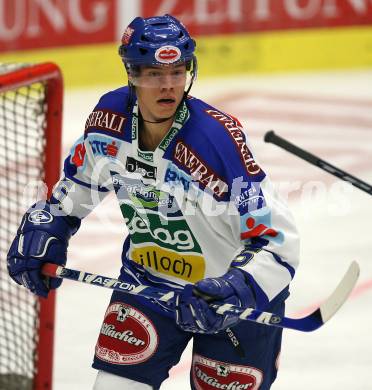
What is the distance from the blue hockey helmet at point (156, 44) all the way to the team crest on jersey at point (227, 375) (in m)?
0.89

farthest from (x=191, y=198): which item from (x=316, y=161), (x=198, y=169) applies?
(x=316, y=161)

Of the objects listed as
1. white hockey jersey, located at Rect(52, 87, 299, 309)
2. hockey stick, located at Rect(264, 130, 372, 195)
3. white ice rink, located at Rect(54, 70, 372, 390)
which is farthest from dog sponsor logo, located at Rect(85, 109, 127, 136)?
white ice rink, located at Rect(54, 70, 372, 390)

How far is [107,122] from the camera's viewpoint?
3.43 meters

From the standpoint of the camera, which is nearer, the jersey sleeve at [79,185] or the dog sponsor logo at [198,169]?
the dog sponsor logo at [198,169]

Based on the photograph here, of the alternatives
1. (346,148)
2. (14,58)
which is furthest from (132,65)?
(14,58)

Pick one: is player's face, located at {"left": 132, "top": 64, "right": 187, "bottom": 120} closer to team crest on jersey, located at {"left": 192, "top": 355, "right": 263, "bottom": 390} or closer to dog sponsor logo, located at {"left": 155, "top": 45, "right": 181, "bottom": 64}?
dog sponsor logo, located at {"left": 155, "top": 45, "right": 181, "bottom": 64}

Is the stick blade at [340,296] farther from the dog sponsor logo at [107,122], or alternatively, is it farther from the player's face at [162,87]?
the dog sponsor logo at [107,122]

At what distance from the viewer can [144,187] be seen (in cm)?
339

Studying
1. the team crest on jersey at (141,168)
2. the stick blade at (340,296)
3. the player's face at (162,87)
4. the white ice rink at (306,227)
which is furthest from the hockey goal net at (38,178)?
the stick blade at (340,296)

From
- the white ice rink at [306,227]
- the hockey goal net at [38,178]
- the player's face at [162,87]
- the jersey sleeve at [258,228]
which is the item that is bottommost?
the white ice rink at [306,227]

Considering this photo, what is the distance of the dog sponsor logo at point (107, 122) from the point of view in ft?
11.2

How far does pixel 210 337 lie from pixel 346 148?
434 cm

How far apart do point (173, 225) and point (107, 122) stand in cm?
37

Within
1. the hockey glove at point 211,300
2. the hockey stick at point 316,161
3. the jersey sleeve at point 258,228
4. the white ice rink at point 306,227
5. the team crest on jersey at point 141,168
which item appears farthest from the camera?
the white ice rink at point 306,227
